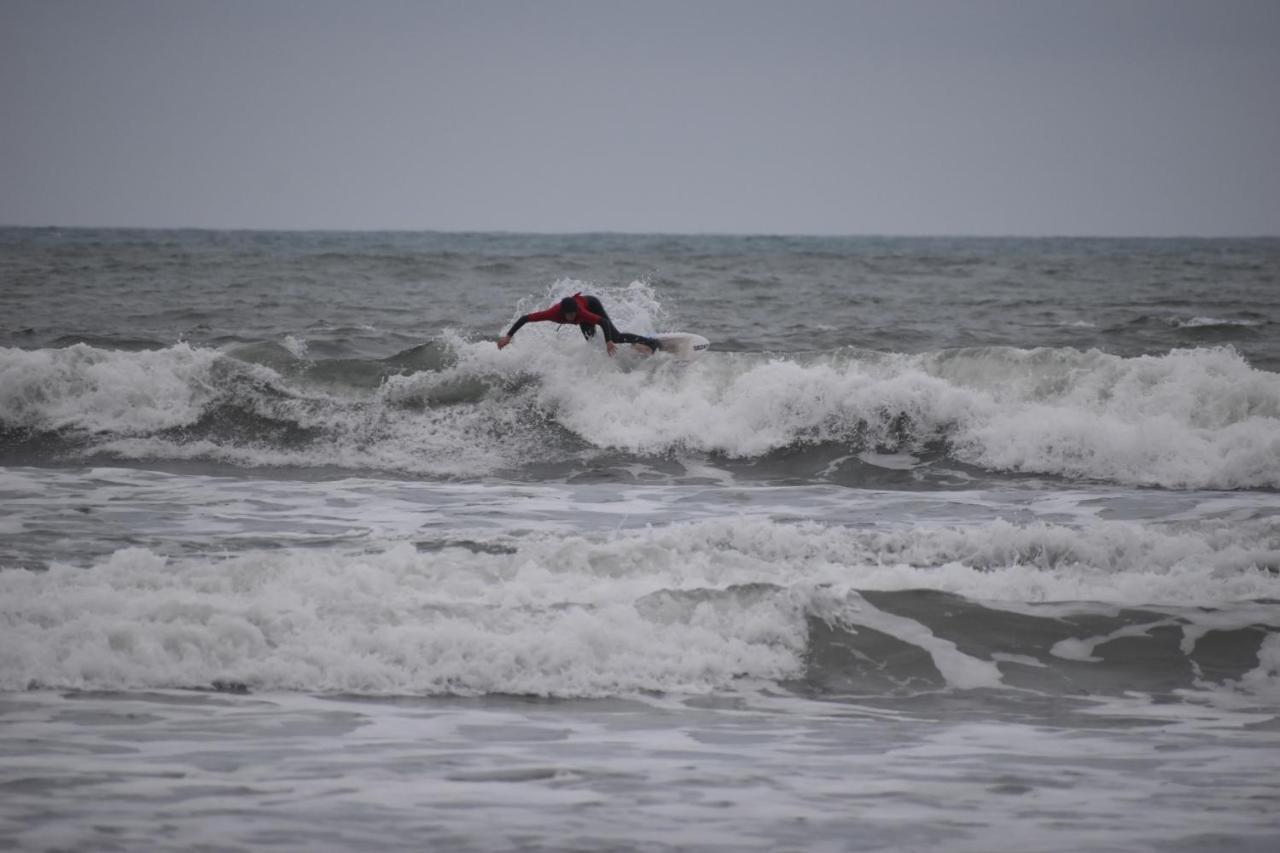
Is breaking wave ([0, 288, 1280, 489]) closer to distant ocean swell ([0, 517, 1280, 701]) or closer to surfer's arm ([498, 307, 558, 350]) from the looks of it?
surfer's arm ([498, 307, 558, 350])

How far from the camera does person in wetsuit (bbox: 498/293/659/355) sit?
15188mm

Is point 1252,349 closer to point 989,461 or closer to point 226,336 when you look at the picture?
point 989,461

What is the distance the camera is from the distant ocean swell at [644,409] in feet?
45.1

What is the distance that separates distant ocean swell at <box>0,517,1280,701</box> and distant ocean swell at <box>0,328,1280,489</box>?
14.4 ft

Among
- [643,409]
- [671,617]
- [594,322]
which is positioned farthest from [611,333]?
[671,617]

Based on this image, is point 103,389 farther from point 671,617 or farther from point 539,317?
point 671,617

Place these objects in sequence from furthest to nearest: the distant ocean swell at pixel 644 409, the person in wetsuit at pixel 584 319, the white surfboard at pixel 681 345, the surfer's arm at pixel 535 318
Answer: the white surfboard at pixel 681 345 → the person in wetsuit at pixel 584 319 → the surfer's arm at pixel 535 318 → the distant ocean swell at pixel 644 409

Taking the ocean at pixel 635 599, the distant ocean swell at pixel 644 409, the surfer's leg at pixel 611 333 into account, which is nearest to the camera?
the ocean at pixel 635 599

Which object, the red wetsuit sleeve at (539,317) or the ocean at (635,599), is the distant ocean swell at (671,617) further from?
the red wetsuit sleeve at (539,317)

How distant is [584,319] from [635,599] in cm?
810

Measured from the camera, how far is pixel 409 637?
7555 millimetres

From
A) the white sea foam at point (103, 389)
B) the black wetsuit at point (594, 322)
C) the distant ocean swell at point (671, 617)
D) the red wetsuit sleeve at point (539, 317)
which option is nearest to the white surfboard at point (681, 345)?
the black wetsuit at point (594, 322)

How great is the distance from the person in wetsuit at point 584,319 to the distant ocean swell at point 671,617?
607 centimetres

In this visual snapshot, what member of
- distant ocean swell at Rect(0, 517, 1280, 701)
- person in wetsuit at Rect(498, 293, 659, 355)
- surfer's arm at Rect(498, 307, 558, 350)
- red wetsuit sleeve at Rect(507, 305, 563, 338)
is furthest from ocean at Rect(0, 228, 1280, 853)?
red wetsuit sleeve at Rect(507, 305, 563, 338)
